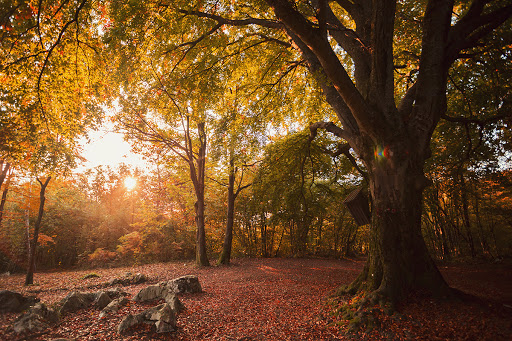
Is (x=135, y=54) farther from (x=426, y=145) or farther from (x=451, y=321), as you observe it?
(x=451, y=321)

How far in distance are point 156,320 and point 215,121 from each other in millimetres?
7428

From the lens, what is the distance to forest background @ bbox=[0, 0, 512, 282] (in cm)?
519

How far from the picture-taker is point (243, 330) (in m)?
4.03

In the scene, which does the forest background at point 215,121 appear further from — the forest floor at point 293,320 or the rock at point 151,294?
the rock at point 151,294

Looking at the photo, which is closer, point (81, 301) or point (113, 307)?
point (113, 307)

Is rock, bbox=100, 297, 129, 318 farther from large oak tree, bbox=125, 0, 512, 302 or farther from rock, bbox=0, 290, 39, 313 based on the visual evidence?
large oak tree, bbox=125, 0, 512, 302

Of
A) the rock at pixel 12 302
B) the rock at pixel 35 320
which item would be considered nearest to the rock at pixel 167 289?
the rock at pixel 35 320

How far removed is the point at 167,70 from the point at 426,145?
22.1 ft

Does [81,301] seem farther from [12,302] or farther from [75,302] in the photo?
[12,302]

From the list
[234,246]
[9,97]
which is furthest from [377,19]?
[234,246]

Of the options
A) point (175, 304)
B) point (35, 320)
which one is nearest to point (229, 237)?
Answer: point (175, 304)

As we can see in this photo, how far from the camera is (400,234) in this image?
13.2 ft

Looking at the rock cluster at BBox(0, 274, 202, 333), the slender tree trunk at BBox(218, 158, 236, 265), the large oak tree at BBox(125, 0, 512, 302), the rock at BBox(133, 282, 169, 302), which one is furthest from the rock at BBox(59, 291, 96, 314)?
the slender tree trunk at BBox(218, 158, 236, 265)

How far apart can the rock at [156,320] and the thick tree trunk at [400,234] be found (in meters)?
3.50
